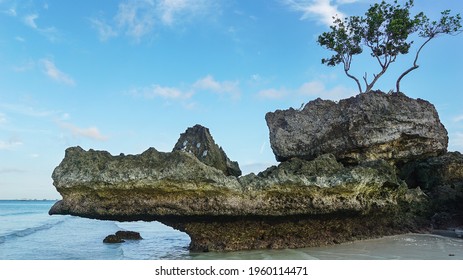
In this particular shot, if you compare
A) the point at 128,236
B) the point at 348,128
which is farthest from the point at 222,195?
the point at 128,236

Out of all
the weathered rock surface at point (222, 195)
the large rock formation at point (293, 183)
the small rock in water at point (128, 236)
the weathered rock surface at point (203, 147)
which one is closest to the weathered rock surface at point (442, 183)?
the large rock formation at point (293, 183)

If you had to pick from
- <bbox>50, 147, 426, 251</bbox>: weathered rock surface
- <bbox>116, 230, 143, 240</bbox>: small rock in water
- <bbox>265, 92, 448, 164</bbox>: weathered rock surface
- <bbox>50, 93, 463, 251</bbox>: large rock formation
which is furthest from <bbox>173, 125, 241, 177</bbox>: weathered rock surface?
<bbox>116, 230, 143, 240</bbox>: small rock in water

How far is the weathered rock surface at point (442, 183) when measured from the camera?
14.0 metres

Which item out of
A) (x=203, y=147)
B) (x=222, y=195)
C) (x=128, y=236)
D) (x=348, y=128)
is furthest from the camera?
(x=128, y=236)

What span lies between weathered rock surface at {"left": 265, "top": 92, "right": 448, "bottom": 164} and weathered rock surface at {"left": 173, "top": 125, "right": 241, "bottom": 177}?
80.4 inches

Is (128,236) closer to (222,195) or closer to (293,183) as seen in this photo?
(222,195)

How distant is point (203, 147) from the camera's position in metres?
11.8

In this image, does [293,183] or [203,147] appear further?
[203,147]

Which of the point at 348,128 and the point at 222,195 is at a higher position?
the point at 348,128

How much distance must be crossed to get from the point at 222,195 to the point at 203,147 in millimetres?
2522

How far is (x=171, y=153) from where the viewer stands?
31.3 ft

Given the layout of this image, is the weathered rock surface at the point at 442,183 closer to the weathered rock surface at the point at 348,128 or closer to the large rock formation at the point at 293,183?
the large rock formation at the point at 293,183

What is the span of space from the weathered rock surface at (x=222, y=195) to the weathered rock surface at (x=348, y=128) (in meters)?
2.34

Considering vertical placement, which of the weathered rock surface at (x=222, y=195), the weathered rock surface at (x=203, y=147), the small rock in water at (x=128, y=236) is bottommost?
the small rock in water at (x=128, y=236)
